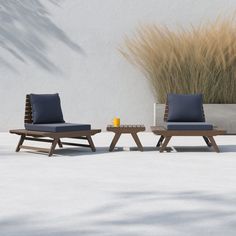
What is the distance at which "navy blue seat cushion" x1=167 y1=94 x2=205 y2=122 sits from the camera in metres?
6.21

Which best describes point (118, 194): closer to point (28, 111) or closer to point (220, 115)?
point (28, 111)

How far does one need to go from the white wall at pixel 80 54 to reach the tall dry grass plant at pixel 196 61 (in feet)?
1.83

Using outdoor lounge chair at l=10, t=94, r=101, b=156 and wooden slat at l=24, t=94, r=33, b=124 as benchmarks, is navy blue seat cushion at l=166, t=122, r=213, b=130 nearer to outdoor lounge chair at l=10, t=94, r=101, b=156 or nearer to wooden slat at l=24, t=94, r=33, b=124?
outdoor lounge chair at l=10, t=94, r=101, b=156

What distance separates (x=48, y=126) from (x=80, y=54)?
11.5 feet

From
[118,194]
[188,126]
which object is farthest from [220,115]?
[118,194]

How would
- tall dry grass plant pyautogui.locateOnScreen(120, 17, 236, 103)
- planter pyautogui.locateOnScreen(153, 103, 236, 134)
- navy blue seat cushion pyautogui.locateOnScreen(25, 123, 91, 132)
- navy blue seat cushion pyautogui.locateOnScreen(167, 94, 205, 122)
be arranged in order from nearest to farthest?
navy blue seat cushion pyautogui.locateOnScreen(25, 123, 91, 132)
navy blue seat cushion pyautogui.locateOnScreen(167, 94, 205, 122)
tall dry grass plant pyautogui.locateOnScreen(120, 17, 236, 103)
planter pyautogui.locateOnScreen(153, 103, 236, 134)

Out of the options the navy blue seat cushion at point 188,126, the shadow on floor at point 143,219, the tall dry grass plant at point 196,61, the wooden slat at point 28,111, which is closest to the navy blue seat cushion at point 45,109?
the wooden slat at point 28,111

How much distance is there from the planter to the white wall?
0.67m

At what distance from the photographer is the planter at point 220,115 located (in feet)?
26.9

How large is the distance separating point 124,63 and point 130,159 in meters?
3.87

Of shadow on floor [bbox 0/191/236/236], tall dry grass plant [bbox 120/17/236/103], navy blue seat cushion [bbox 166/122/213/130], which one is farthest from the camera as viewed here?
tall dry grass plant [bbox 120/17/236/103]

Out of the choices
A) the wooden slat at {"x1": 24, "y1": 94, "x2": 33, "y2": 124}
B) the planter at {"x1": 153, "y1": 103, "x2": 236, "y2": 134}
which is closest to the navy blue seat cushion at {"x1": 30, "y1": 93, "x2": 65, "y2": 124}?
the wooden slat at {"x1": 24, "y1": 94, "x2": 33, "y2": 124}

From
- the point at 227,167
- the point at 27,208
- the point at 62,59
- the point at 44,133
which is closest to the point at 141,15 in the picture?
the point at 62,59

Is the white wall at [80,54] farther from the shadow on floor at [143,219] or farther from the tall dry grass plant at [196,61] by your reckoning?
the shadow on floor at [143,219]
